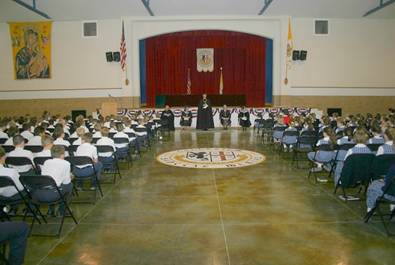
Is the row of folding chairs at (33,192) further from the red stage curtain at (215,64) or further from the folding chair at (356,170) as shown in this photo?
the red stage curtain at (215,64)

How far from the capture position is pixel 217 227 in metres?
5.96

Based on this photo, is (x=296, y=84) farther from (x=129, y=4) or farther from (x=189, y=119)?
(x=129, y=4)

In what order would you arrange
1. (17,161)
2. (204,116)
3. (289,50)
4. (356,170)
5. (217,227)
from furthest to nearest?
(289,50), (204,116), (17,161), (356,170), (217,227)

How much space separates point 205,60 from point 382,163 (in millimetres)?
17766

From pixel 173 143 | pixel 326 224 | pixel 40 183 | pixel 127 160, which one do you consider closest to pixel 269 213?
pixel 326 224

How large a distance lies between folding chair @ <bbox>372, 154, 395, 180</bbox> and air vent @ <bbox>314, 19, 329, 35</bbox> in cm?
1683

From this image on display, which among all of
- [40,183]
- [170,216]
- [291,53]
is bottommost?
[170,216]

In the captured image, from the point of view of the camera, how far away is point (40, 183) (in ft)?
17.9

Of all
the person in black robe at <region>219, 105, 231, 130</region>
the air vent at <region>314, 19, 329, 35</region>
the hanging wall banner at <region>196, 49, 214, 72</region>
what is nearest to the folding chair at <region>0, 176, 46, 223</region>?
the person in black robe at <region>219, 105, 231, 130</region>

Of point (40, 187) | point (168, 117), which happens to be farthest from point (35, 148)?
point (168, 117)

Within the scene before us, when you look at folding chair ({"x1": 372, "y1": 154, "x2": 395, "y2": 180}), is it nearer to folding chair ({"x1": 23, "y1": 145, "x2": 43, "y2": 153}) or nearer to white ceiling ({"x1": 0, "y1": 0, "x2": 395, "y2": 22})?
folding chair ({"x1": 23, "y1": 145, "x2": 43, "y2": 153})

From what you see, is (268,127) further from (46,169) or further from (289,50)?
(46,169)

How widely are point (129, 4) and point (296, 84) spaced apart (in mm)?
10282

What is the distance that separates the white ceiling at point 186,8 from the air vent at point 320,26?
41 cm
